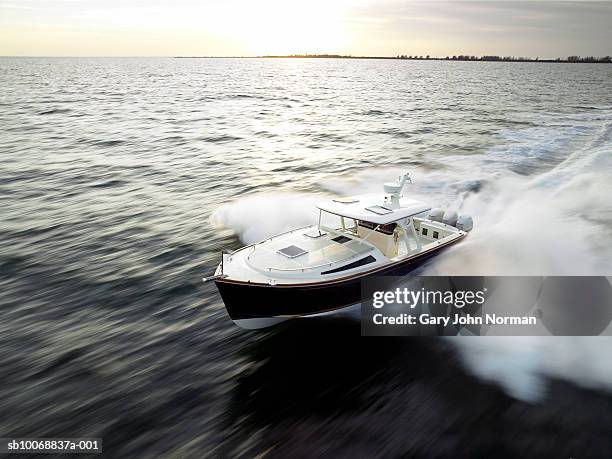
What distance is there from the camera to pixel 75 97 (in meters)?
87.8

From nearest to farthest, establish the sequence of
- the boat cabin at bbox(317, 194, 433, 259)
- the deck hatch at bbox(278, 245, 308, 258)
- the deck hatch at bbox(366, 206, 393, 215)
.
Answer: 1. the deck hatch at bbox(278, 245, 308, 258)
2. the boat cabin at bbox(317, 194, 433, 259)
3. the deck hatch at bbox(366, 206, 393, 215)

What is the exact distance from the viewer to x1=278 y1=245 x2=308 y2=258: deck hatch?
14.5 m

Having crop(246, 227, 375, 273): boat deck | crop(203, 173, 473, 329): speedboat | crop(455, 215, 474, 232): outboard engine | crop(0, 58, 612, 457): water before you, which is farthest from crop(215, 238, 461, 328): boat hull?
crop(455, 215, 474, 232): outboard engine

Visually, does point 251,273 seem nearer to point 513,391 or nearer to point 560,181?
point 513,391

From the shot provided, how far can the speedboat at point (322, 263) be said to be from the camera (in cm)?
1321

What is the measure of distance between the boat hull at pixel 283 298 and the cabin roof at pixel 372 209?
1.76m

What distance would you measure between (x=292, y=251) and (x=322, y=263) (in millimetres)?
1313

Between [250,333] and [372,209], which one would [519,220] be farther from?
[250,333]

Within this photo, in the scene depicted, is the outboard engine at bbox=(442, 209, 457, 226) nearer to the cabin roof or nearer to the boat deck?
→ the cabin roof

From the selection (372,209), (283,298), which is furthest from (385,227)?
(283,298)

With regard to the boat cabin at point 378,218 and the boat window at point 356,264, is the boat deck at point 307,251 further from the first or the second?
the boat cabin at point 378,218

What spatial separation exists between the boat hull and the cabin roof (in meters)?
1.76

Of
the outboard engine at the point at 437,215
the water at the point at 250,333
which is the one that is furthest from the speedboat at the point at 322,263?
the outboard engine at the point at 437,215

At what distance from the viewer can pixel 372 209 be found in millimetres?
15242
